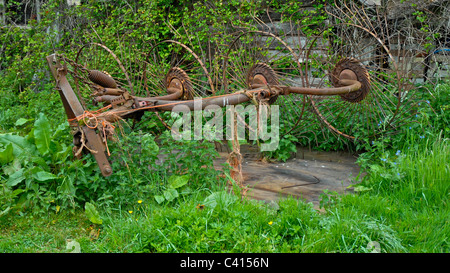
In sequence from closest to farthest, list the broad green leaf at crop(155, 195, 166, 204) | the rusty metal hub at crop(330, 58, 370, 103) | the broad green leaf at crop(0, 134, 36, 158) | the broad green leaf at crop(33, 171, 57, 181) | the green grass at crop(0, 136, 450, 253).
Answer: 1. the green grass at crop(0, 136, 450, 253)
2. the broad green leaf at crop(155, 195, 166, 204)
3. the broad green leaf at crop(33, 171, 57, 181)
4. the broad green leaf at crop(0, 134, 36, 158)
5. the rusty metal hub at crop(330, 58, 370, 103)

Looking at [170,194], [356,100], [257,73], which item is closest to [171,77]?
[257,73]

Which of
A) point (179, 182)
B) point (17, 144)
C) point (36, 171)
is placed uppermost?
point (17, 144)

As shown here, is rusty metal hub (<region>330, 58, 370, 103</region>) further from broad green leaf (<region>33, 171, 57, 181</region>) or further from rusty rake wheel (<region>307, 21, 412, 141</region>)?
broad green leaf (<region>33, 171, 57, 181</region>)

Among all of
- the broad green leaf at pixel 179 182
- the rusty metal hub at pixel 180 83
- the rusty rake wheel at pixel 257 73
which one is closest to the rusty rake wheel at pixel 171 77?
the rusty metal hub at pixel 180 83

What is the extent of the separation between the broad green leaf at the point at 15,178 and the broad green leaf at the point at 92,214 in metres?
0.72

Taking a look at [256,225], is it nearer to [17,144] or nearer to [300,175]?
[300,175]

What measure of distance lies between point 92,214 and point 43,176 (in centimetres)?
63

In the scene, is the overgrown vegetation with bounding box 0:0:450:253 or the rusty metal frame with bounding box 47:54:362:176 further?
the rusty metal frame with bounding box 47:54:362:176

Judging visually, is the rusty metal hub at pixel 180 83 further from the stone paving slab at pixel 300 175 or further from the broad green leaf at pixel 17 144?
the broad green leaf at pixel 17 144

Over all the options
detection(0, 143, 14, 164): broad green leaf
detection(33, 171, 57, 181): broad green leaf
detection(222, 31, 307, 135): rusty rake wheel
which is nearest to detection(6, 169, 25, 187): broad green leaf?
detection(33, 171, 57, 181): broad green leaf

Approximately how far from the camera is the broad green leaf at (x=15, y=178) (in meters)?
3.90

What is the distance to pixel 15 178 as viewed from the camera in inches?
154

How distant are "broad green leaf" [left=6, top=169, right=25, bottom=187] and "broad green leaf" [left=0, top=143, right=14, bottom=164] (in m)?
0.31

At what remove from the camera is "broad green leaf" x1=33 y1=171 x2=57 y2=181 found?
3846mm
